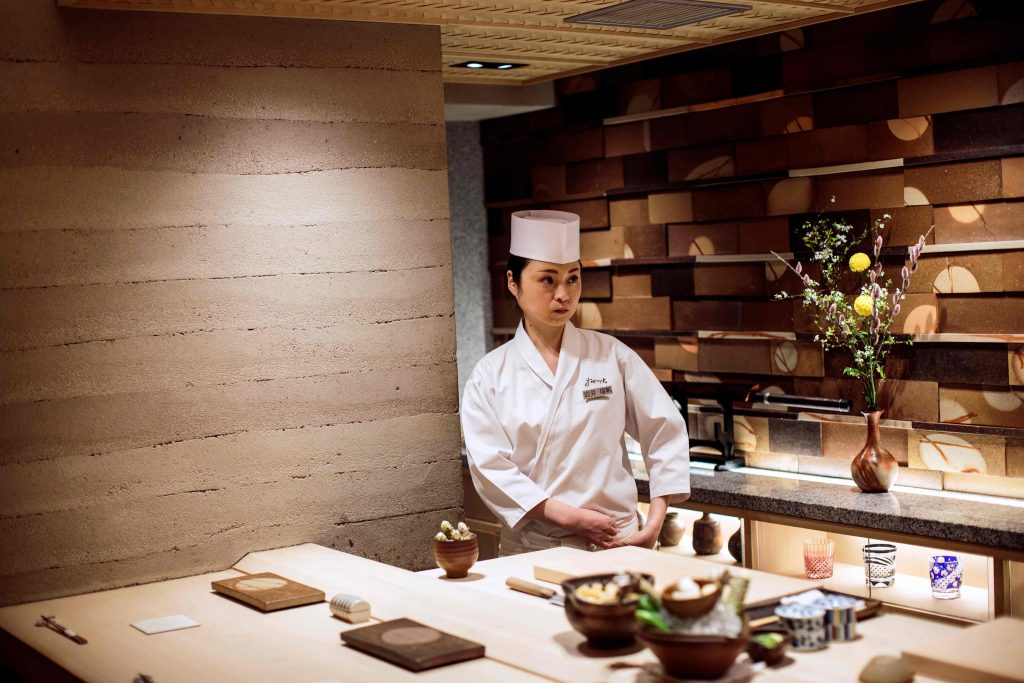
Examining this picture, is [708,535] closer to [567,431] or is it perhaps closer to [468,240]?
[567,431]

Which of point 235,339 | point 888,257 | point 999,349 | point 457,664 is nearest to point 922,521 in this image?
point 999,349

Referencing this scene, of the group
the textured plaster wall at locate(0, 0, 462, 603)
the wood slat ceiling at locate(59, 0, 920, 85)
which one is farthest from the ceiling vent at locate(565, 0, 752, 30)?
the textured plaster wall at locate(0, 0, 462, 603)

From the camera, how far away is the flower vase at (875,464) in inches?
142

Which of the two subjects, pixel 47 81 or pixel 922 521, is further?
pixel 922 521

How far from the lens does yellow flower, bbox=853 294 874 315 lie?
3.65 meters

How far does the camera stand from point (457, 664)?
214 centimetres

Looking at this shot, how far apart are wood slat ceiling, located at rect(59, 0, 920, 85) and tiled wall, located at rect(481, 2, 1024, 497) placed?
289mm

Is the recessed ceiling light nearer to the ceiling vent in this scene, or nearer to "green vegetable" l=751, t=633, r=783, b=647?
the ceiling vent

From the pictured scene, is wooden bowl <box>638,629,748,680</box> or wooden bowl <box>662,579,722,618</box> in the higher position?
wooden bowl <box>662,579,722,618</box>

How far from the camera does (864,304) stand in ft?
12.0

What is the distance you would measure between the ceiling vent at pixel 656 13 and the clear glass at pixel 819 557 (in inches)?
64.1

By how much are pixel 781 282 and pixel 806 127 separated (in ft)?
1.73

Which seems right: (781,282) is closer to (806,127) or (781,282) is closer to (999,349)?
(806,127)

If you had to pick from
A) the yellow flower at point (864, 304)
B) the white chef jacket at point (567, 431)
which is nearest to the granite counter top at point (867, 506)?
the white chef jacket at point (567, 431)
